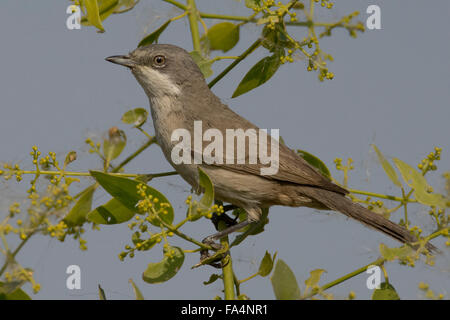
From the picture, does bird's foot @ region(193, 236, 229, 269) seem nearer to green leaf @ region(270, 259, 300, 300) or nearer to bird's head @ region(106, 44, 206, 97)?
green leaf @ region(270, 259, 300, 300)

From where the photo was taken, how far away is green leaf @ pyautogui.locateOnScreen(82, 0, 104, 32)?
3.80 m

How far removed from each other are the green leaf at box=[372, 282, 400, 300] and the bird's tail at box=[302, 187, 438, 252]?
51 centimetres

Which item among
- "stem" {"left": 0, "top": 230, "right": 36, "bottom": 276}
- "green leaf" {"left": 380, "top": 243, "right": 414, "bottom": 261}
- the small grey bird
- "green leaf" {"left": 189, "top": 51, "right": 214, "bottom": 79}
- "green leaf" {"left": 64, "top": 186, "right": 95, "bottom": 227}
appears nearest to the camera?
"stem" {"left": 0, "top": 230, "right": 36, "bottom": 276}

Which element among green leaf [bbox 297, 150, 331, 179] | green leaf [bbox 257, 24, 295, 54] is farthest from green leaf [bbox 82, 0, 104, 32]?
green leaf [bbox 297, 150, 331, 179]

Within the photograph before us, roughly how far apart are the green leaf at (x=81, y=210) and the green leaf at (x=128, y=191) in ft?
1.06

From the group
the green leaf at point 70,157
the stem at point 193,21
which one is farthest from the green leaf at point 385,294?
the stem at point 193,21

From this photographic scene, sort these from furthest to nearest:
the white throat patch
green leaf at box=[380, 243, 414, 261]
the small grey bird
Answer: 1. the white throat patch
2. the small grey bird
3. green leaf at box=[380, 243, 414, 261]

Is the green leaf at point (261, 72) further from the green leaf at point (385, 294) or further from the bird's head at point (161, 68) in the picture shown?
the green leaf at point (385, 294)

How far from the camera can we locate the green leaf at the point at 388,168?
11.8ft

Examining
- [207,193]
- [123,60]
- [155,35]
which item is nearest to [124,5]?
[155,35]

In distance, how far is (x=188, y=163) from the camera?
4.82m

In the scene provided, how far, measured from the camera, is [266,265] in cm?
371
